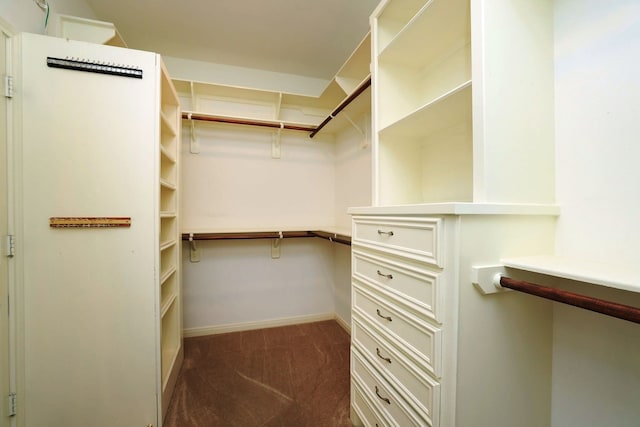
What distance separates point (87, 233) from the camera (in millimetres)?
1177

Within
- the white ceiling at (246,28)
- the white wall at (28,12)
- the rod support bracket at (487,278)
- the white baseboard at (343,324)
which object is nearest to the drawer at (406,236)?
the rod support bracket at (487,278)

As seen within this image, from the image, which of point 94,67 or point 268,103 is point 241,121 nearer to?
point 268,103

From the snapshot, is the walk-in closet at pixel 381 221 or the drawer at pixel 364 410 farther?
the drawer at pixel 364 410

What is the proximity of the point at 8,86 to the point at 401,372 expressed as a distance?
82.9 inches

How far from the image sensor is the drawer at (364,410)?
1.07m

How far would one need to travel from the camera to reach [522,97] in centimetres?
83

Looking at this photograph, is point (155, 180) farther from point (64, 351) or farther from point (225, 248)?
point (225, 248)

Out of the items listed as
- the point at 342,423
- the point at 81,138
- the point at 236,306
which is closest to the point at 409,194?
the point at 342,423

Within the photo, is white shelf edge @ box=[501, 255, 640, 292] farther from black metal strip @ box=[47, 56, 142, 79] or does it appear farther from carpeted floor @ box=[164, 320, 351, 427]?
black metal strip @ box=[47, 56, 142, 79]

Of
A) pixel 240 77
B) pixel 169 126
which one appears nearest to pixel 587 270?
pixel 169 126

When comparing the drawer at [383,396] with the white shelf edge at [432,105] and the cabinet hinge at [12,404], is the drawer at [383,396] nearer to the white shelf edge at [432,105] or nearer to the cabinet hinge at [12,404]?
the white shelf edge at [432,105]

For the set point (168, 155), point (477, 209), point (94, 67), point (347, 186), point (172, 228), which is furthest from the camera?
point (347, 186)

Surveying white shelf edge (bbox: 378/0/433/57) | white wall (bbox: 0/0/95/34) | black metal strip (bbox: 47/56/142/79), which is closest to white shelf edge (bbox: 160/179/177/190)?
black metal strip (bbox: 47/56/142/79)

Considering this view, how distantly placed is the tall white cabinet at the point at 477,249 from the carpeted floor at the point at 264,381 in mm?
522
